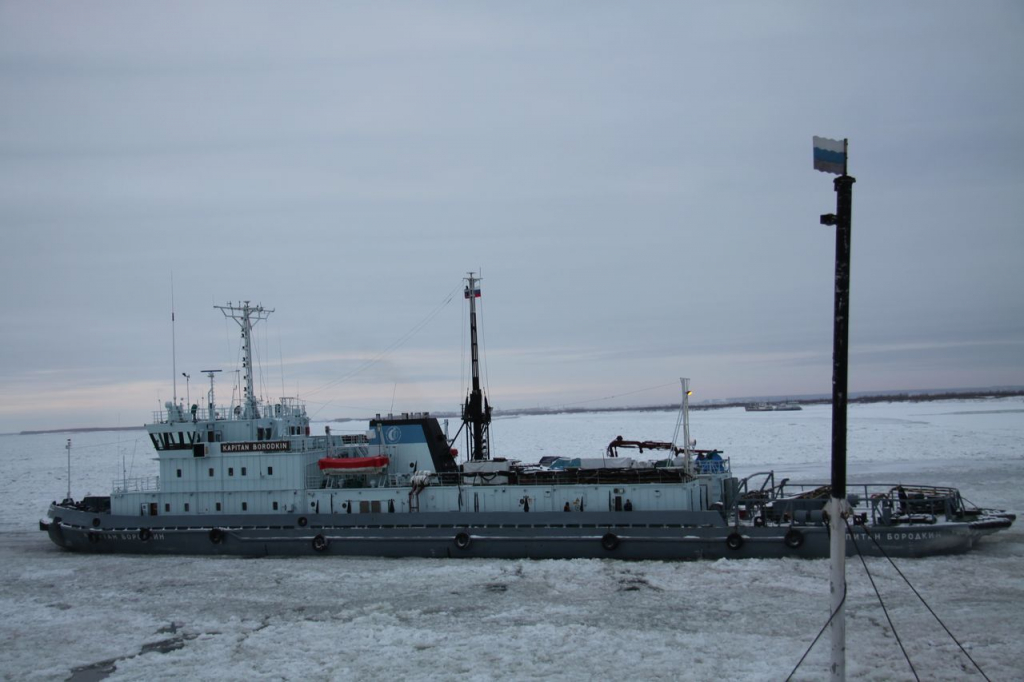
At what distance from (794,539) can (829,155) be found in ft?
55.4

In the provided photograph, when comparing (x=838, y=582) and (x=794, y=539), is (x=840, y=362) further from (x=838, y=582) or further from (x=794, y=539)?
(x=794, y=539)

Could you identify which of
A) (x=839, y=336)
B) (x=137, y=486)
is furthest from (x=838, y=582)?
(x=137, y=486)

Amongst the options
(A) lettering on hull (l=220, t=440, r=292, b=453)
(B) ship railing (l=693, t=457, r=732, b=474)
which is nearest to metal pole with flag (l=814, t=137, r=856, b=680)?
(B) ship railing (l=693, t=457, r=732, b=474)

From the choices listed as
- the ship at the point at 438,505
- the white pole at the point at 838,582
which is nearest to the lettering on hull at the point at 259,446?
the ship at the point at 438,505

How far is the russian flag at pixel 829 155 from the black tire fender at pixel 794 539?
54.3 feet

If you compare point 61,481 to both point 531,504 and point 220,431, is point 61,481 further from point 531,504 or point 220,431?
point 531,504

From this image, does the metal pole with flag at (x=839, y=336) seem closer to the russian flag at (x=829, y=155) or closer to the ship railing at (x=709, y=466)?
the russian flag at (x=829, y=155)

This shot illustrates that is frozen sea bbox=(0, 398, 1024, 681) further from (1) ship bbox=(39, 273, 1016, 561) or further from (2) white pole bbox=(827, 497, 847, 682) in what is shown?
(2) white pole bbox=(827, 497, 847, 682)

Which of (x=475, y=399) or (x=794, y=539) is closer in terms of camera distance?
(x=794, y=539)

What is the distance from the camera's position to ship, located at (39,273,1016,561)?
23016 mm

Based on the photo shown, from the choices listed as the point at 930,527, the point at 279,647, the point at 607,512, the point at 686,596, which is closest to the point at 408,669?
the point at 279,647

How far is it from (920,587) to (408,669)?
41.6ft

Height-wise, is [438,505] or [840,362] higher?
[840,362]

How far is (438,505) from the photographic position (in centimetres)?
2620
